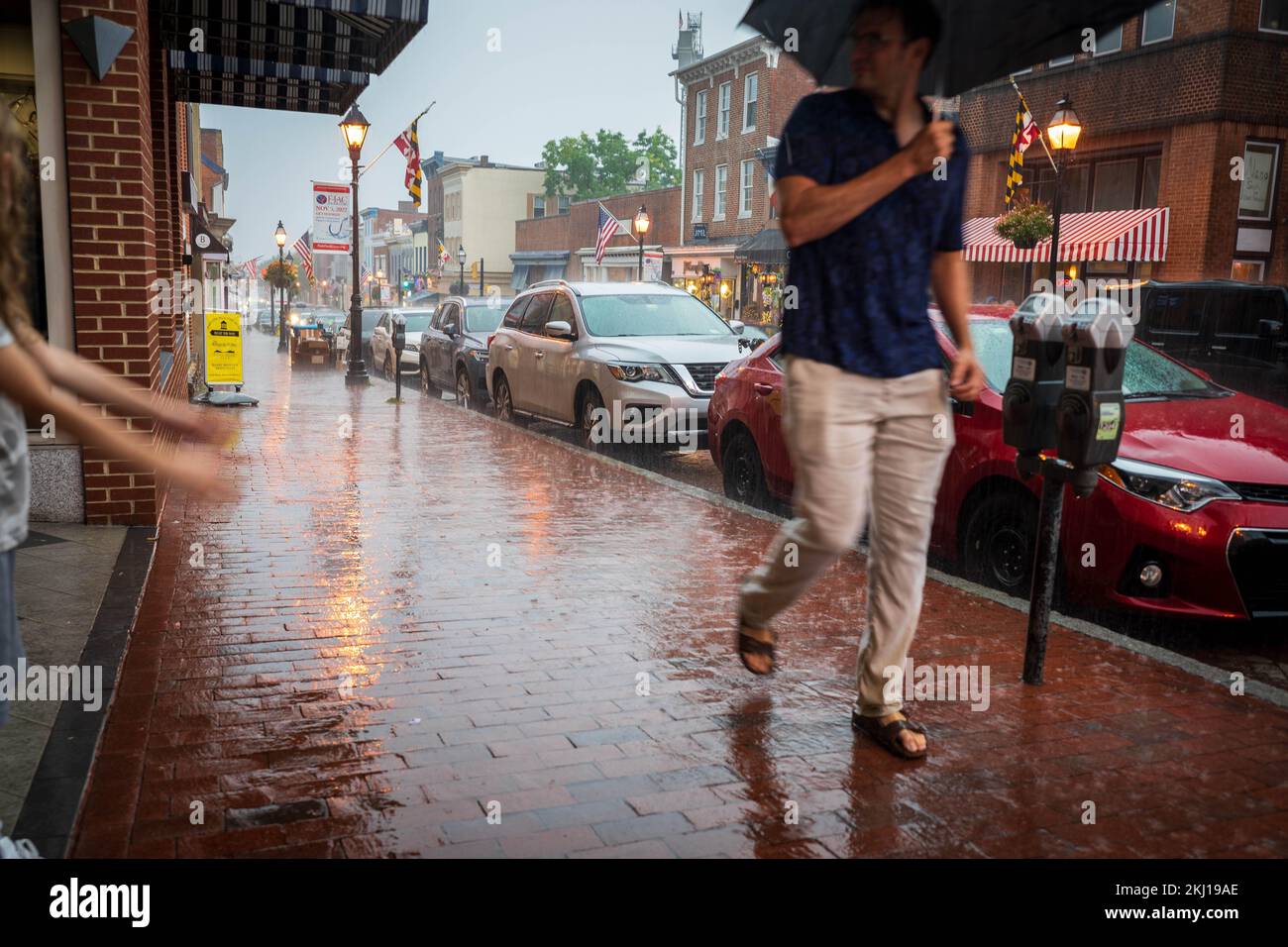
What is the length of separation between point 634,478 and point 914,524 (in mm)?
6081

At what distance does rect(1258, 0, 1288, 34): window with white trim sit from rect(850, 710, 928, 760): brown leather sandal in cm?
2399

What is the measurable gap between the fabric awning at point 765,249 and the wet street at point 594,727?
30177 millimetres

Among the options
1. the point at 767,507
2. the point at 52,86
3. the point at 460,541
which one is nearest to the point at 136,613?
the point at 460,541

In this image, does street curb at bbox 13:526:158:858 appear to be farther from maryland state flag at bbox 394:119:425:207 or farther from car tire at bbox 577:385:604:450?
maryland state flag at bbox 394:119:425:207

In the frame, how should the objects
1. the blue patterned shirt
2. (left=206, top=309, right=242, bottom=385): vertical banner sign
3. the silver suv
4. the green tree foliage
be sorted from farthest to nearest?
the green tree foliage → (left=206, top=309, right=242, bottom=385): vertical banner sign → the silver suv → the blue patterned shirt

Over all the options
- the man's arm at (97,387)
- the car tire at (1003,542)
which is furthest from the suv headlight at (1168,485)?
the man's arm at (97,387)

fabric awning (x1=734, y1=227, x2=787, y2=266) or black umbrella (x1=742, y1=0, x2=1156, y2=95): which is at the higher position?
fabric awning (x1=734, y1=227, x2=787, y2=266)

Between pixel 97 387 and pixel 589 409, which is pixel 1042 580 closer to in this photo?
pixel 97 387

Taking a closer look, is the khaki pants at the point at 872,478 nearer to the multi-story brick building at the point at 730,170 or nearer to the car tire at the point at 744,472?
the car tire at the point at 744,472

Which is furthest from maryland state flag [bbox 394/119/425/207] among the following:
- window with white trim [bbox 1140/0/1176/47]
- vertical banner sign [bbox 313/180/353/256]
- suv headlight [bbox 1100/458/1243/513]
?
suv headlight [bbox 1100/458/1243/513]

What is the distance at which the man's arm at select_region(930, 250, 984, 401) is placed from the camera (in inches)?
139

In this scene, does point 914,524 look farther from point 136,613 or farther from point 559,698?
point 136,613

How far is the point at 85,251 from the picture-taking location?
659 centimetres

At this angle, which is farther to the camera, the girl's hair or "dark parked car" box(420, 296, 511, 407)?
"dark parked car" box(420, 296, 511, 407)
